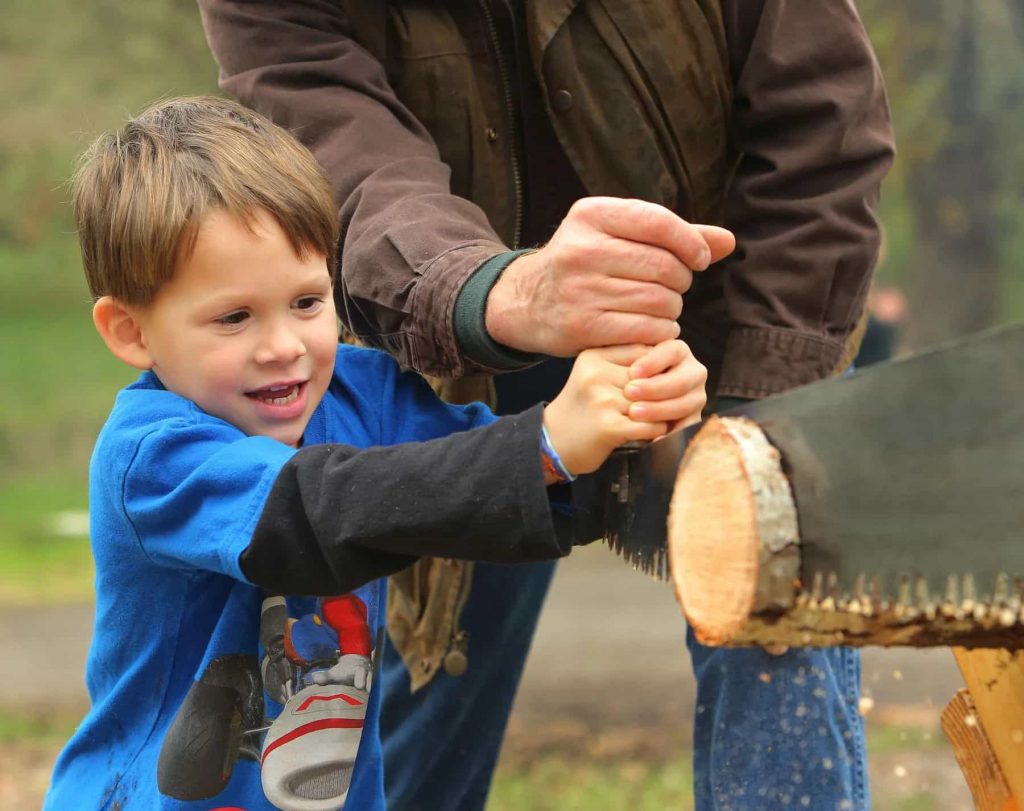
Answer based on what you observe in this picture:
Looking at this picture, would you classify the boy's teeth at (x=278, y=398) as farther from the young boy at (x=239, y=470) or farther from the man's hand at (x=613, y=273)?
the man's hand at (x=613, y=273)

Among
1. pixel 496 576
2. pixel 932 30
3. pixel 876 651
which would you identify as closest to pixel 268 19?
pixel 496 576

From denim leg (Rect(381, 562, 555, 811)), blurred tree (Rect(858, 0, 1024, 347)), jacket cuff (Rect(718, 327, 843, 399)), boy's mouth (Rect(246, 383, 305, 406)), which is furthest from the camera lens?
blurred tree (Rect(858, 0, 1024, 347))

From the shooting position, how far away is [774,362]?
234 centimetres

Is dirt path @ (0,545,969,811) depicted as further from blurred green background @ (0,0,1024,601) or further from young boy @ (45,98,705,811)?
young boy @ (45,98,705,811)

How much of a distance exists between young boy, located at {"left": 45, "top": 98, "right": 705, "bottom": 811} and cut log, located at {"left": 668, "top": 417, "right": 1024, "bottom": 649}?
189mm

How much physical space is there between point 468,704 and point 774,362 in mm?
1003

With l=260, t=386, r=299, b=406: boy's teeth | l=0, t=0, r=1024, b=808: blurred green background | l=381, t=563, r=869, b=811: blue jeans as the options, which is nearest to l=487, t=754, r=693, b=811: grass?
l=381, t=563, r=869, b=811: blue jeans

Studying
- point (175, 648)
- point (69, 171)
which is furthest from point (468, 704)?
point (69, 171)

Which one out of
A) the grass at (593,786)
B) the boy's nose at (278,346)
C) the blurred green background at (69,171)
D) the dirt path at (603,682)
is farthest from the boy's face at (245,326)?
the blurred green background at (69,171)

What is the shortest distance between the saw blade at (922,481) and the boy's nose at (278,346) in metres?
0.74

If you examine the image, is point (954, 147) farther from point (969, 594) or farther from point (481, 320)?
point (969, 594)

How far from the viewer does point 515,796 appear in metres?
4.40

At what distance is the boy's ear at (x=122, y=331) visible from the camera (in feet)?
6.76

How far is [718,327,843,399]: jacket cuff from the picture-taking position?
234cm
